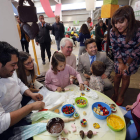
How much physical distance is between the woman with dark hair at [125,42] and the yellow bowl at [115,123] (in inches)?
43.6

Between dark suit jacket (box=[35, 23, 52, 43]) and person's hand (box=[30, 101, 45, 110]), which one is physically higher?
dark suit jacket (box=[35, 23, 52, 43])

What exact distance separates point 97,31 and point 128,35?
3.30m

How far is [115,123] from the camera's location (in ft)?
3.09

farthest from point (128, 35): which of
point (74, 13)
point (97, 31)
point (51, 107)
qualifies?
point (74, 13)

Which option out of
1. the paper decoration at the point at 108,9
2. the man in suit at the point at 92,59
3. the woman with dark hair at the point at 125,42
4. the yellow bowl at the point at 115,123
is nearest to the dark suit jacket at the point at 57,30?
the paper decoration at the point at 108,9

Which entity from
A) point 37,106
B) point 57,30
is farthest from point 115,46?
point 57,30

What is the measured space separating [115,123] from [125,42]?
129 centimetres

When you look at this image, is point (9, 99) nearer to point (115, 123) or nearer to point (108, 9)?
point (115, 123)

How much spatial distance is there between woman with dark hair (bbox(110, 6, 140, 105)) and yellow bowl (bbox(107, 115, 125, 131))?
1.11m

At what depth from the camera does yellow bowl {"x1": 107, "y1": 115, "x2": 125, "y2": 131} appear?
35.0 inches

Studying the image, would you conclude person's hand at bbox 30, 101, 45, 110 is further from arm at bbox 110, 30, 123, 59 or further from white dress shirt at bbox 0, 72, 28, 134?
arm at bbox 110, 30, 123, 59

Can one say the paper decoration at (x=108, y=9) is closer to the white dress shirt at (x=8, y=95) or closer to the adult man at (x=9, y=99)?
the adult man at (x=9, y=99)

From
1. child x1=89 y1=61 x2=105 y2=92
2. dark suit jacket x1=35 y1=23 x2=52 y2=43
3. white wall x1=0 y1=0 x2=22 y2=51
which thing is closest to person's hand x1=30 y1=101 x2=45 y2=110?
child x1=89 y1=61 x2=105 y2=92

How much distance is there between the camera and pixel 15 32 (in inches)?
87.3
